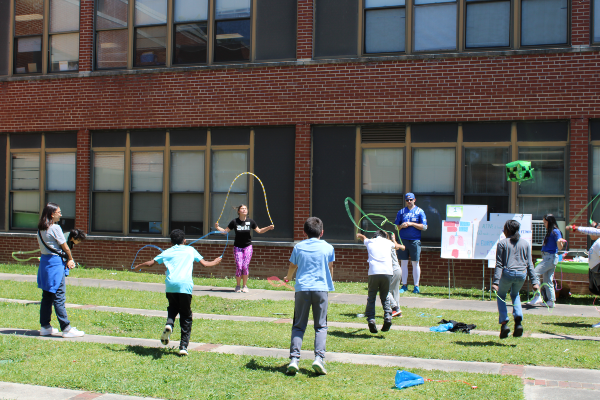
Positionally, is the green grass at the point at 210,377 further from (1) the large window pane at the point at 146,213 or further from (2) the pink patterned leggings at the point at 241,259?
(1) the large window pane at the point at 146,213

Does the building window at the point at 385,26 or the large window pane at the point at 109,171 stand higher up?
the building window at the point at 385,26

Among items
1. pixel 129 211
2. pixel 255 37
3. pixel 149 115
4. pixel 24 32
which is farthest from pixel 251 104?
pixel 24 32

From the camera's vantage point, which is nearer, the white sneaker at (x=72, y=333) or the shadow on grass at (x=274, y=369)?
the shadow on grass at (x=274, y=369)

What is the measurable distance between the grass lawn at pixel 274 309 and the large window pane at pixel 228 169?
13.3ft

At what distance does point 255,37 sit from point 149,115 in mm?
3391

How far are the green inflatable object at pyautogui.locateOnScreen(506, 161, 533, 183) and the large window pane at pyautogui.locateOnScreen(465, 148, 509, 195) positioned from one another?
0.94 metres

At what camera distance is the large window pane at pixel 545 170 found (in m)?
13.2

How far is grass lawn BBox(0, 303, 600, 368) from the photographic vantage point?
7.14m

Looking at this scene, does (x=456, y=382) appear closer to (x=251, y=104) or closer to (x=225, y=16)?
(x=251, y=104)

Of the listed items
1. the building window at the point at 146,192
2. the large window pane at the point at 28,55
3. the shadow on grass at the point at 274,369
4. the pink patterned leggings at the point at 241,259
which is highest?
the large window pane at the point at 28,55

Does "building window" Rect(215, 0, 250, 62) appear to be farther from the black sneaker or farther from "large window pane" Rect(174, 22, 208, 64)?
the black sneaker

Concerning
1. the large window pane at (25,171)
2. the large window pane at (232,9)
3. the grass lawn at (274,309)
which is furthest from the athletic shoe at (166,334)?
the large window pane at (25,171)

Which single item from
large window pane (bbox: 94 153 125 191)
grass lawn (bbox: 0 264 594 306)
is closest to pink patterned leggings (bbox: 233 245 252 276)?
grass lawn (bbox: 0 264 594 306)

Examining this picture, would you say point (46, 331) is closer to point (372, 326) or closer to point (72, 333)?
point (72, 333)
